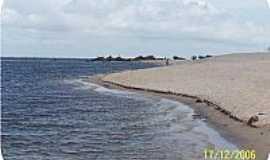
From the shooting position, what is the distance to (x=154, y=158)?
16.1 metres

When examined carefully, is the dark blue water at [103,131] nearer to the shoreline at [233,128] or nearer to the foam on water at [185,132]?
the foam on water at [185,132]

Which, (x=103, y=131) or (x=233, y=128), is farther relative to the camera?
(x=103, y=131)

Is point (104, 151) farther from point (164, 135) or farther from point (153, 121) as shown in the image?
point (153, 121)

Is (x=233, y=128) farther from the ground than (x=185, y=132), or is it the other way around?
(x=233, y=128)

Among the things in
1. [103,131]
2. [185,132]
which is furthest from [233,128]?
[103,131]

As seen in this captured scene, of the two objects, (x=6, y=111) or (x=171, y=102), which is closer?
(x=6, y=111)

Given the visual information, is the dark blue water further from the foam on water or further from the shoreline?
the shoreline

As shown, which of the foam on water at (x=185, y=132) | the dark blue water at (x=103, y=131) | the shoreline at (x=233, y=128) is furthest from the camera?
the foam on water at (x=185, y=132)

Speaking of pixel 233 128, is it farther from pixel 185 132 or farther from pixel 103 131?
pixel 103 131

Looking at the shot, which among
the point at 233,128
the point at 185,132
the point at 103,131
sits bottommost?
the point at 103,131

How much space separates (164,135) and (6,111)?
1221cm

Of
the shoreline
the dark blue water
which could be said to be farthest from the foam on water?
the shoreline

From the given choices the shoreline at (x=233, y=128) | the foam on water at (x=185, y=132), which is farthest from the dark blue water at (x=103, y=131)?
the shoreline at (x=233, y=128)

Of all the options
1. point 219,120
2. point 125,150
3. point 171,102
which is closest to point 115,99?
point 171,102
